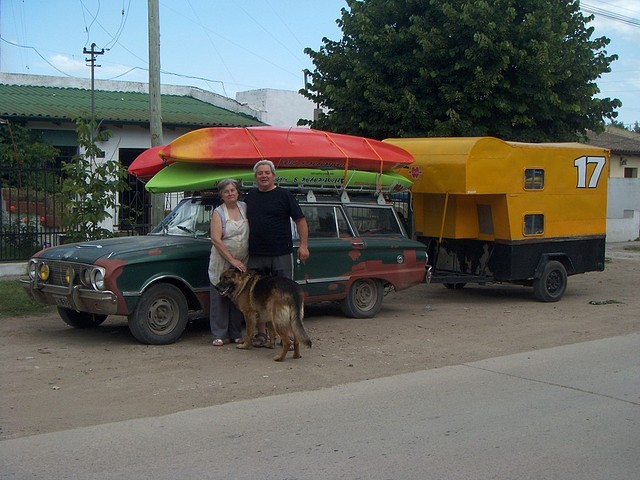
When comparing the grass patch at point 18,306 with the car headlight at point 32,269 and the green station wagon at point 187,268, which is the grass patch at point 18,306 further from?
the car headlight at point 32,269

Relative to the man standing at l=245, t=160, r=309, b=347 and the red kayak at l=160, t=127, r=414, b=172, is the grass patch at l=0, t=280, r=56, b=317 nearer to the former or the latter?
the red kayak at l=160, t=127, r=414, b=172

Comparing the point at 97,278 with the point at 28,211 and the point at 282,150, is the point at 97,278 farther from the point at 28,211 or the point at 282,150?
the point at 28,211

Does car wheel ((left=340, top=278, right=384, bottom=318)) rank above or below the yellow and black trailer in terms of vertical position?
below

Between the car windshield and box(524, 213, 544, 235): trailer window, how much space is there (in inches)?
213

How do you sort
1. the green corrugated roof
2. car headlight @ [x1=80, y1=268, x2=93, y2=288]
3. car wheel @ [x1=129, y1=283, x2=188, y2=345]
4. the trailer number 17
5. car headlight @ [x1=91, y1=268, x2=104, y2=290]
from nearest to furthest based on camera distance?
1. car headlight @ [x1=91, y1=268, x2=104, y2=290]
2. car headlight @ [x1=80, y1=268, x2=93, y2=288]
3. car wheel @ [x1=129, y1=283, x2=188, y2=345]
4. the trailer number 17
5. the green corrugated roof

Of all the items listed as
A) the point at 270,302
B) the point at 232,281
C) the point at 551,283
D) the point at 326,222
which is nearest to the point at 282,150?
the point at 326,222

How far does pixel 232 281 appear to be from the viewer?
826cm

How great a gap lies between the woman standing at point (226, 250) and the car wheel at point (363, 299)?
215 cm

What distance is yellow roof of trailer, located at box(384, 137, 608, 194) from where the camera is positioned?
1144cm

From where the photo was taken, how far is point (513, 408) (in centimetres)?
645

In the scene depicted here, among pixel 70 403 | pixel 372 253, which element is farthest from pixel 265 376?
pixel 372 253

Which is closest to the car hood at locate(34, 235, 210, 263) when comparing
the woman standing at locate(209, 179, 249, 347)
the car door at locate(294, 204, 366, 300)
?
the woman standing at locate(209, 179, 249, 347)

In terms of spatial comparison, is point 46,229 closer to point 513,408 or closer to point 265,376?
point 265,376

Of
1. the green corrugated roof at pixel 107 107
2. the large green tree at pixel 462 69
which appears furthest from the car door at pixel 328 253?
the green corrugated roof at pixel 107 107
